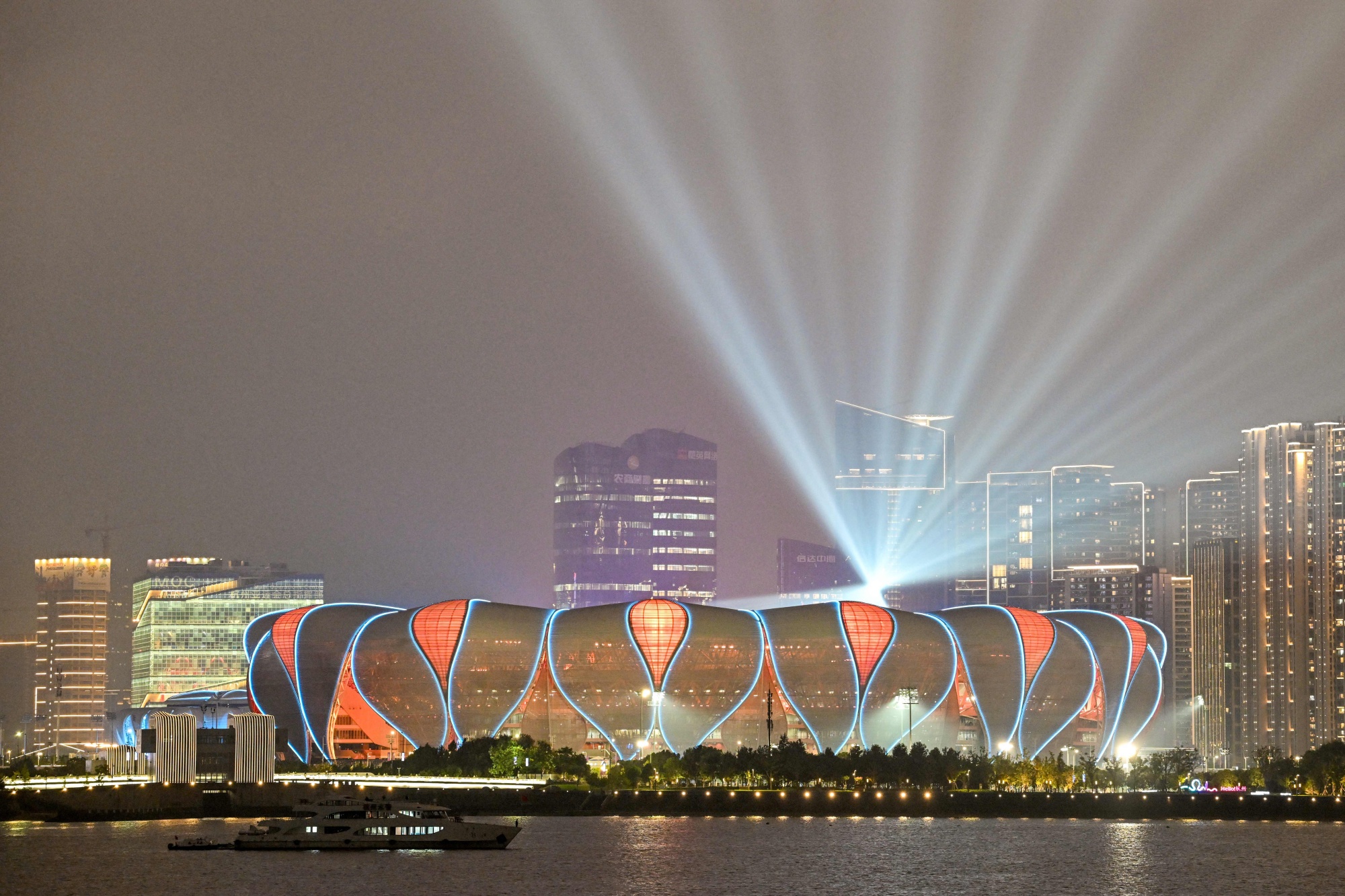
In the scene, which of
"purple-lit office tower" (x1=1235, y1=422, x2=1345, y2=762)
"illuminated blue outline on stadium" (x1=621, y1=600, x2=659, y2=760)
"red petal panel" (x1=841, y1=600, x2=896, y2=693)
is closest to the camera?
"illuminated blue outline on stadium" (x1=621, y1=600, x2=659, y2=760)

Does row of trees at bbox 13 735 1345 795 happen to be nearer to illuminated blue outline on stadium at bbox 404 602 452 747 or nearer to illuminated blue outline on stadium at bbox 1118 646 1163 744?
illuminated blue outline on stadium at bbox 404 602 452 747

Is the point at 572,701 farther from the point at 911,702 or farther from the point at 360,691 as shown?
the point at 911,702

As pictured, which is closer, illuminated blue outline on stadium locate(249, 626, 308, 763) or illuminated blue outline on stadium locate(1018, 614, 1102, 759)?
illuminated blue outline on stadium locate(249, 626, 308, 763)

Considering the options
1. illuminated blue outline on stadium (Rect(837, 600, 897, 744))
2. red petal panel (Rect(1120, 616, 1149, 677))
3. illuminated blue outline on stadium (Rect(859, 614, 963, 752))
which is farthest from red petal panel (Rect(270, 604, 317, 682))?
red petal panel (Rect(1120, 616, 1149, 677))

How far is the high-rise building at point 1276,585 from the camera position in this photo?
573 ft

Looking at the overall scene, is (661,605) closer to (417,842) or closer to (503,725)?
(503,725)

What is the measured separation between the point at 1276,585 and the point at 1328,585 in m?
10.6

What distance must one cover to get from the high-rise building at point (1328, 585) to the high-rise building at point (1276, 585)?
136 centimetres

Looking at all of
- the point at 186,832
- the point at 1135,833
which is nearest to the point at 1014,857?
the point at 1135,833

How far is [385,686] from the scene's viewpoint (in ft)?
433

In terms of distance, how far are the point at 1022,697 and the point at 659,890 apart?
67474mm

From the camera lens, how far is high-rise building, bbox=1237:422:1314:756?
175 m

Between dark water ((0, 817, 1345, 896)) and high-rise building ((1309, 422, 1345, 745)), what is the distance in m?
67.6

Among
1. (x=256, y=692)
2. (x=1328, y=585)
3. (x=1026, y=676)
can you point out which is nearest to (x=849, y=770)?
(x=1026, y=676)
